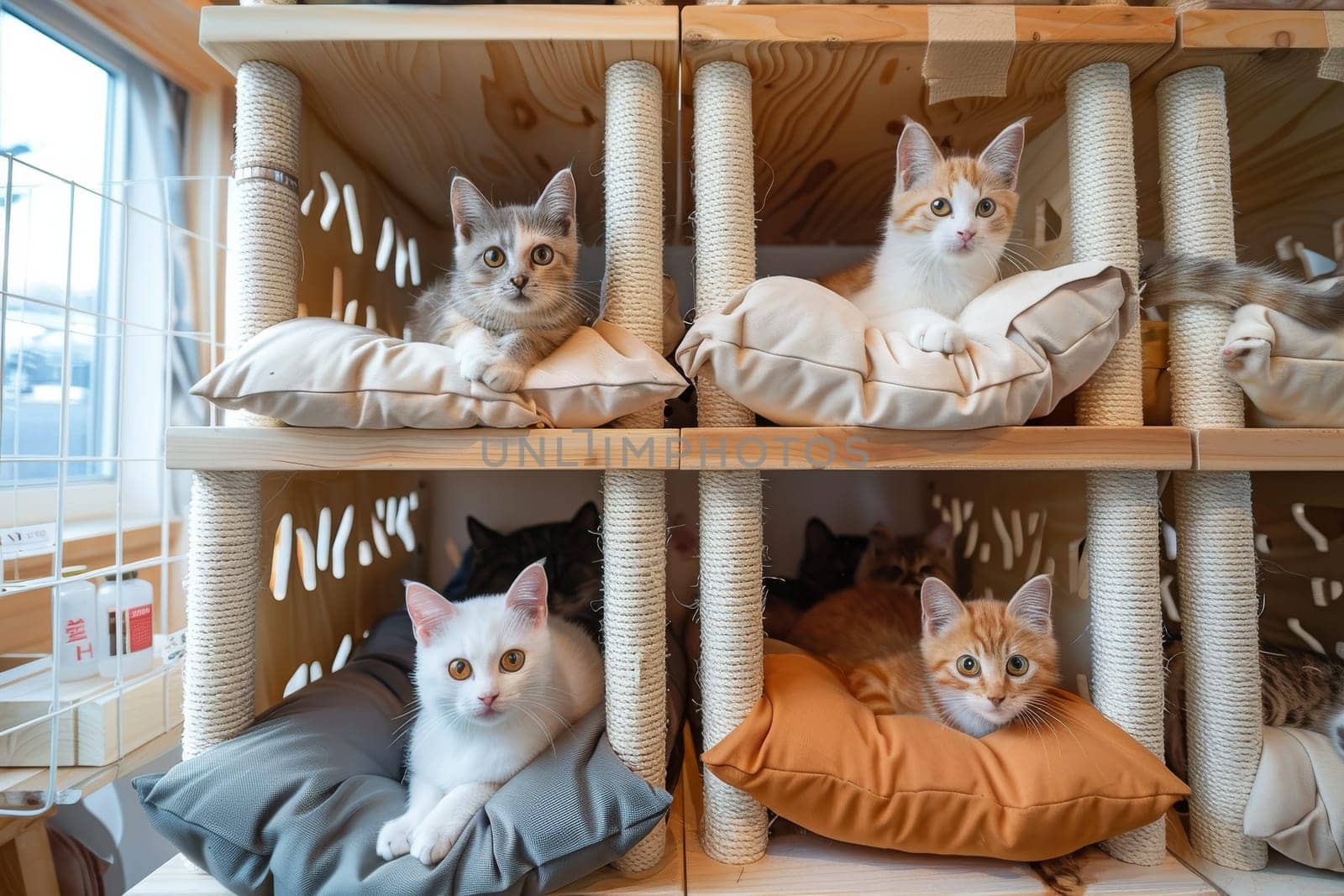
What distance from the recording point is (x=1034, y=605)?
101 cm

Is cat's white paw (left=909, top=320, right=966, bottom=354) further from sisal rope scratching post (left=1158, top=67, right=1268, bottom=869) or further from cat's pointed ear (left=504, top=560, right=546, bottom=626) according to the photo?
cat's pointed ear (left=504, top=560, right=546, bottom=626)

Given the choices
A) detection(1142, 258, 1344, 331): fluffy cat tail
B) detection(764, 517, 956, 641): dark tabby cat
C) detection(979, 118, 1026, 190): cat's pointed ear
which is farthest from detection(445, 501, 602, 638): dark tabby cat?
detection(1142, 258, 1344, 331): fluffy cat tail

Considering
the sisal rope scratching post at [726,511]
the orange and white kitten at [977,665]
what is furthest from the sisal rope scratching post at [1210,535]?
the sisal rope scratching post at [726,511]

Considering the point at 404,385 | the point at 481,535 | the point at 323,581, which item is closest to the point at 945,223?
the point at 404,385

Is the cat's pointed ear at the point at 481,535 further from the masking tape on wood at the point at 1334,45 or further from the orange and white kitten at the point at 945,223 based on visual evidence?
the masking tape on wood at the point at 1334,45

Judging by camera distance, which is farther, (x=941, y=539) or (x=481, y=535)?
(x=941, y=539)

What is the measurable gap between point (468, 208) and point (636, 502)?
0.53 meters

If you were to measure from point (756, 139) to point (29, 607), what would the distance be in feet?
5.39

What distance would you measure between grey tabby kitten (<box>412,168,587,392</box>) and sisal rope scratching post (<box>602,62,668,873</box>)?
83 millimetres

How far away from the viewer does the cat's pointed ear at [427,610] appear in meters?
0.94

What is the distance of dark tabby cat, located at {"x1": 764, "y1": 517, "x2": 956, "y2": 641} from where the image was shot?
1.53 m

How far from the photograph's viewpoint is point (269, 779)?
2.77 ft

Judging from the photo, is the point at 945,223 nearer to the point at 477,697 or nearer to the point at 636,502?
the point at 636,502

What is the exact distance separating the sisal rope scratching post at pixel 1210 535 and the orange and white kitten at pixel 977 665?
8.8 inches
